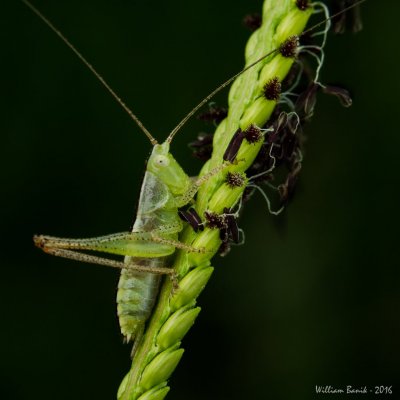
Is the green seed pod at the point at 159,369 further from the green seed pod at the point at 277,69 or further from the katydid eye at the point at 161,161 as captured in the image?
the katydid eye at the point at 161,161

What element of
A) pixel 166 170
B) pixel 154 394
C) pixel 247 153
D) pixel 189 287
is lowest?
pixel 154 394

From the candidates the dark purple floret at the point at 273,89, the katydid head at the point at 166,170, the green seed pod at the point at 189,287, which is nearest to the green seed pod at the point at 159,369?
the green seed pod at the point at 189,287

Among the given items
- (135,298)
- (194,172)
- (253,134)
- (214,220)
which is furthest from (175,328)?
(194,172)

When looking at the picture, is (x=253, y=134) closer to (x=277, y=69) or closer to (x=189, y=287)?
(x=277, y=69)

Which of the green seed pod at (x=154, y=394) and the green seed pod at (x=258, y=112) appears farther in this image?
the green seed pod at (x=258, y=112)

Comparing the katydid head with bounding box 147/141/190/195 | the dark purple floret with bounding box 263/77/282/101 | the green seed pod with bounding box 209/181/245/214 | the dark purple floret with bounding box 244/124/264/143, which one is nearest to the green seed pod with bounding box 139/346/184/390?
the green seed pod with bounding box 209/181/245/214

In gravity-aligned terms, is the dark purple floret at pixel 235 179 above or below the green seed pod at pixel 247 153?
below

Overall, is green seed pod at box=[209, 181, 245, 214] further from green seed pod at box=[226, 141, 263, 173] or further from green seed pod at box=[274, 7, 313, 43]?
green seed pod at box=[274, 7, 313, 43]
